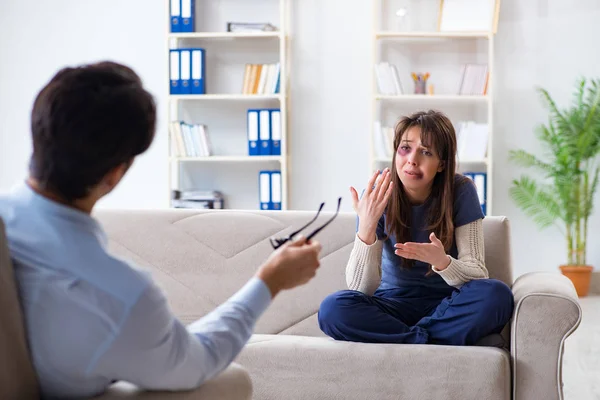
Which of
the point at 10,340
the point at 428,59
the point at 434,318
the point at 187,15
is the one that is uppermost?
the point at 187,15

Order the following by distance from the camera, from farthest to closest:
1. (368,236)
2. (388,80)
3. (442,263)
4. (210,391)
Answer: (388,80)
(368,236)
(442,263)
(210,391)

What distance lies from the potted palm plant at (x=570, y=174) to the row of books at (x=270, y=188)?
A: 156 centimetres

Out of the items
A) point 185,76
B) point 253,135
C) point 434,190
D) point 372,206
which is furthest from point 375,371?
point 185,76

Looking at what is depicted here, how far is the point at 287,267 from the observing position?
115 centimetres

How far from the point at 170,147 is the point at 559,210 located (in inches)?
102

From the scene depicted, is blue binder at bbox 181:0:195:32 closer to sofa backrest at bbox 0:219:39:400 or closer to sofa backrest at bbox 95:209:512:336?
sofa backrest at bbox 95:209:512:336

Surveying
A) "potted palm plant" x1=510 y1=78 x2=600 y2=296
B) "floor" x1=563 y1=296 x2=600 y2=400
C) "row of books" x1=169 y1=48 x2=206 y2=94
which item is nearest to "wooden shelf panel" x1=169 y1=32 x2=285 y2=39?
"row of books" x1=169 y1=48 x2=206 y2=94

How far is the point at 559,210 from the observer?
17.2ft

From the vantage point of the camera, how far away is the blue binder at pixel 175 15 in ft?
17.6

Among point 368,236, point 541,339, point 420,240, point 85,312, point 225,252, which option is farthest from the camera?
point 225,252

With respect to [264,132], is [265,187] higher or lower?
lower

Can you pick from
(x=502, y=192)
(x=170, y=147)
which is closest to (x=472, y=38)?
(x=502, y=192)

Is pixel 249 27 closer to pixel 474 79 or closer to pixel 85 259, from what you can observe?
pixel 474 79

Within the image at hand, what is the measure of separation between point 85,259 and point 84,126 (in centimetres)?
16
